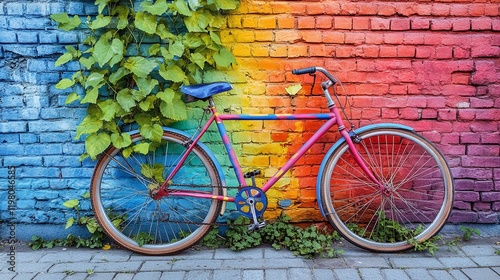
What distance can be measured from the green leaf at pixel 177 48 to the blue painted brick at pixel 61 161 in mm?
1278

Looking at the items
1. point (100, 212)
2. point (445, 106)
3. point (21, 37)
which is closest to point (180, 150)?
point (100, 212)

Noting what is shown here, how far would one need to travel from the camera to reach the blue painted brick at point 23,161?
360cm

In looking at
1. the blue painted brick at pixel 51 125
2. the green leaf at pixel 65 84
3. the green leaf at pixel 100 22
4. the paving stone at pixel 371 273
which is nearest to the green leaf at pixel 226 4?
the green leaf at pixel 100 22

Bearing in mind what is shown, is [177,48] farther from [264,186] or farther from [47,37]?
[264,186]

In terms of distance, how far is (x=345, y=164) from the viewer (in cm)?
371

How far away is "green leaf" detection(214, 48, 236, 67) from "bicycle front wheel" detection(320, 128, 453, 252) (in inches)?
49.0

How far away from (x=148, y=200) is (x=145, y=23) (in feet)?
4.93

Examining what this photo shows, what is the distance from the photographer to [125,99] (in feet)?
11.0

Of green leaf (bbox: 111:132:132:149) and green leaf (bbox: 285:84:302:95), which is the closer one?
green leaf (bbox: 111:132:132:149)

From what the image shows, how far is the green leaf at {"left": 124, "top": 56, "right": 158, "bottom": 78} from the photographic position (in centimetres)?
328

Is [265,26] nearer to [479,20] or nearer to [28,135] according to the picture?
[479,20]

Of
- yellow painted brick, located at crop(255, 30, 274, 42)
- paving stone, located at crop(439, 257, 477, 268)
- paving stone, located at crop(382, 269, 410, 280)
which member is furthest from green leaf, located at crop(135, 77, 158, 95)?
paving stone, located at crop(439, 257, 477, 268)

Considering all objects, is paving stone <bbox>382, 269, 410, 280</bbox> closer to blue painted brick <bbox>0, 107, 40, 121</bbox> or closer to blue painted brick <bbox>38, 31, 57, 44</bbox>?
blue painted brick <bbox>0, 107, 40, 121</bbox>

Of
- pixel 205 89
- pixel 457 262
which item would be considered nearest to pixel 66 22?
pixel 205 89
